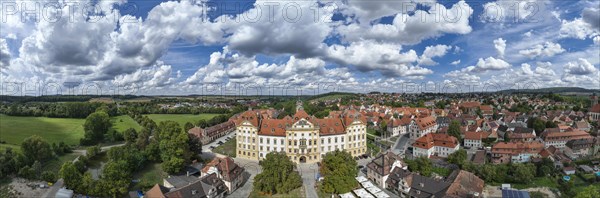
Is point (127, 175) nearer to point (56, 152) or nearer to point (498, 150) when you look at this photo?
point (56, 152)

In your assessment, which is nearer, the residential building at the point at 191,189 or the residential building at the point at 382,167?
the residential building at the point at 191,189

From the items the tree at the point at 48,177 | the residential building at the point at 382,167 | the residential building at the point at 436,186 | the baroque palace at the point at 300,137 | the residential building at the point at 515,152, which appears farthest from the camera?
the baroque palace at the point at 300,137

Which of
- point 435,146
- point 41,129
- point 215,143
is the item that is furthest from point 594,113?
point 41,129

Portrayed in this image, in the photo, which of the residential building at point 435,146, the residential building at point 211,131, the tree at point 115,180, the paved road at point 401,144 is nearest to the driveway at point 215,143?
the residential building at point 211,131

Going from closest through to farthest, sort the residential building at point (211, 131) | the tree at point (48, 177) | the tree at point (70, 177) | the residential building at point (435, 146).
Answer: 1. the tree at point (70, 177)
2. the tree at point (48, 177)
3. the residential building at point (435, 146)
4. the residential building at point (211, 131)

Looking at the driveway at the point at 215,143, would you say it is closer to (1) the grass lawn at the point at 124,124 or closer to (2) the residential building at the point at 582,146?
(1) the grass lawn at the point at 124,124

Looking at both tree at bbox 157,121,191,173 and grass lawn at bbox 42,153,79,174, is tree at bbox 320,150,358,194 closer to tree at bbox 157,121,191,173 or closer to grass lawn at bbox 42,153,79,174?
tree at bbox 157,121,191,173

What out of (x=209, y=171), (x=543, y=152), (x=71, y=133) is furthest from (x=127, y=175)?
(x=543, y=152)
